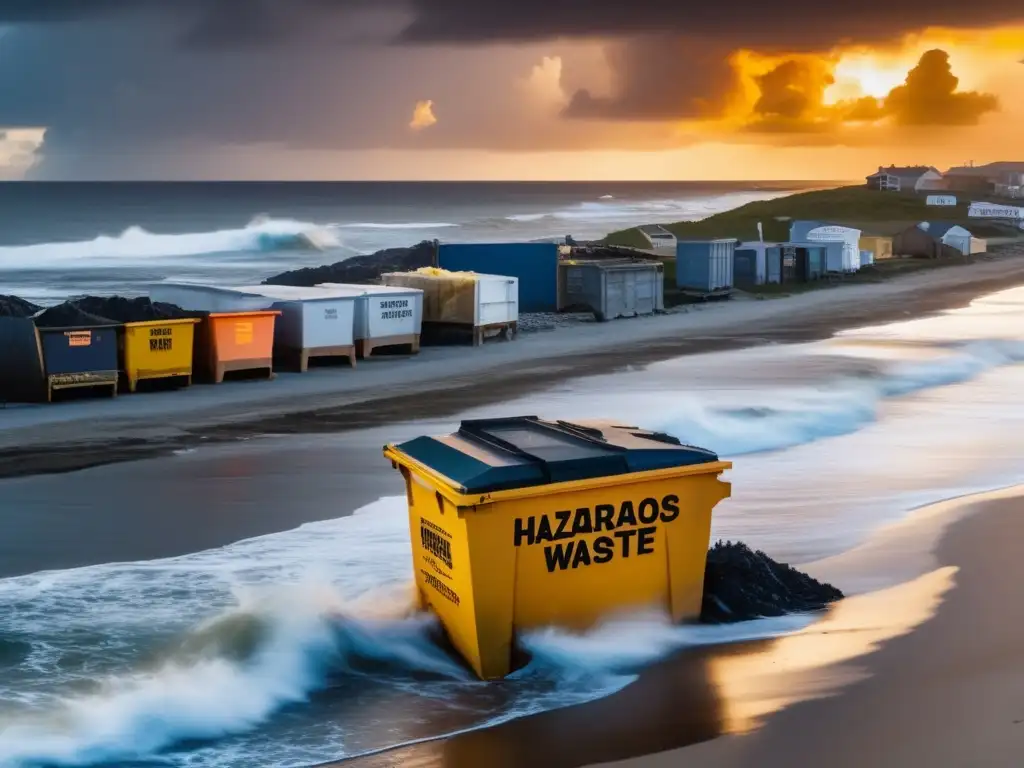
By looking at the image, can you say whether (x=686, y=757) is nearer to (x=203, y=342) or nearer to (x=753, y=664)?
(x=753, y=664)

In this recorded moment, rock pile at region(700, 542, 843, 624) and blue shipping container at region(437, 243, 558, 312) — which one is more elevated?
blue shipping container at region(437, 243, 558, 312)

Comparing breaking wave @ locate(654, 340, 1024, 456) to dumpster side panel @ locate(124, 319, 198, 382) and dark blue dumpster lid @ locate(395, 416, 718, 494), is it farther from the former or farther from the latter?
dumpster side panel @ locate(124, 319, 198, 382)

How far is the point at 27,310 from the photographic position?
74.1ft

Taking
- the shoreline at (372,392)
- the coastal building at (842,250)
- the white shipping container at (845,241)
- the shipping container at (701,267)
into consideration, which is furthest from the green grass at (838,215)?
the shoreline at (372,392)

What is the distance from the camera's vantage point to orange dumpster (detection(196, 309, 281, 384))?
20.9 metres

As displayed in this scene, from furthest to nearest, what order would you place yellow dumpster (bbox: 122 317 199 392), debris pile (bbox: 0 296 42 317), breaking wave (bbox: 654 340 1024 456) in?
debris pile (bbox: 0 296 42 317) < yellow dumpster (bbox: 122 317 199 392) < breaking wave (bbox: 654 340 1024 456)

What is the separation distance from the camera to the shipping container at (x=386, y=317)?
24.2m

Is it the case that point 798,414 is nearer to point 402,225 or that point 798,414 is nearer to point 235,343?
point 235,343

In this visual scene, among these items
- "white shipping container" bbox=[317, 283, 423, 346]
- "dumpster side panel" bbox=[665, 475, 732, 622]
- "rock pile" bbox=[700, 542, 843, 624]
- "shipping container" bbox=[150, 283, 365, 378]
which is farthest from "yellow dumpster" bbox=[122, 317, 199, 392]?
"dumpster side panel" bbox=[665, 475, 732, 622]

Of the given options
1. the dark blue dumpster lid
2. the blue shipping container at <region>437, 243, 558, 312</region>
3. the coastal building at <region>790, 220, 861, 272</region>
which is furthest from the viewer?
the coastal building at <region>790, 220, 861, 272</region>

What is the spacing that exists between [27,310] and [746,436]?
41.4 feet

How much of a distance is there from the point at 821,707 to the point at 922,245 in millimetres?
64953

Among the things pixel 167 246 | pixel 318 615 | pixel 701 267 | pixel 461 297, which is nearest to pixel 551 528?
pixel 318 615

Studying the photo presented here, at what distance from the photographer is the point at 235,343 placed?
21.1 meters
